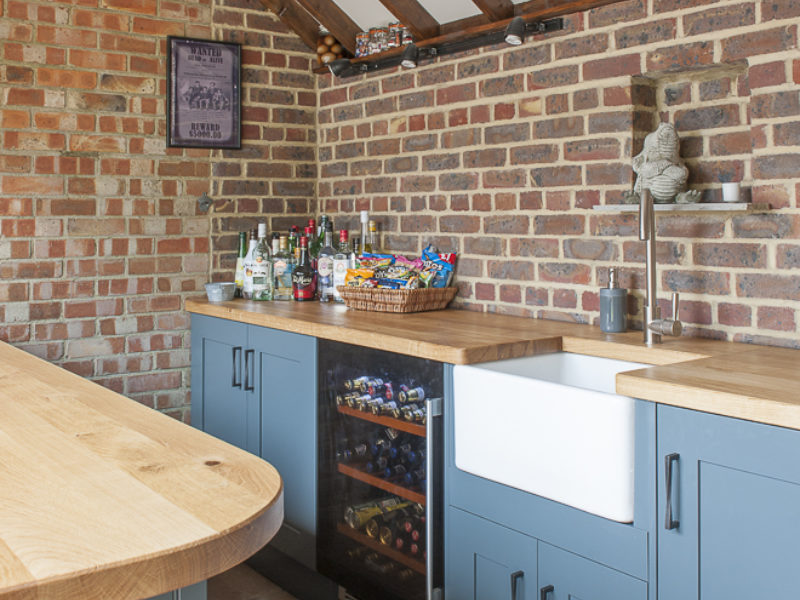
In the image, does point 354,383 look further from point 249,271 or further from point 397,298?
point 249,271

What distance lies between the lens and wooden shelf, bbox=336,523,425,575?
2.32 m

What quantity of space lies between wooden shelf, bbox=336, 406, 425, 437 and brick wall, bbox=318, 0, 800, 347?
0.69 metres

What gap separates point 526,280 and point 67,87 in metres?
1.94

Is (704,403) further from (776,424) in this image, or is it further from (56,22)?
(56,22)

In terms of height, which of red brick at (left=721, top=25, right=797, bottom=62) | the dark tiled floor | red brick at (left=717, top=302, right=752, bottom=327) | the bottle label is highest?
red brick at (left=721, top=25, right=797, bottom=62)

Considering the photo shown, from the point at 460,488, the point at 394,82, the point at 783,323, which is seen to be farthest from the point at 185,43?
the point at 783,323

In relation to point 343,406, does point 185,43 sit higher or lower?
higher

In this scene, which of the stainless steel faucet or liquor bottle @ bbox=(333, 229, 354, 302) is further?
liquor bottle @ bbox=(333, 229, 354, 302)

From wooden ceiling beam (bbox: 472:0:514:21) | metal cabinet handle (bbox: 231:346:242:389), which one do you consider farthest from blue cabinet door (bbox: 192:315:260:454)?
wooden ceiling beam (bbox: 472:0:514:21)

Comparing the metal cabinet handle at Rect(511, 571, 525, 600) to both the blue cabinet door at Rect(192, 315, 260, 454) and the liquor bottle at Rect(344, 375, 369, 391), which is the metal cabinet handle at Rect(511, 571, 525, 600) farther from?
the blue cabinet door at Rect(192, 315, 260, 454)

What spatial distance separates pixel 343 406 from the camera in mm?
2631

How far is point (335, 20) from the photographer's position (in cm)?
351

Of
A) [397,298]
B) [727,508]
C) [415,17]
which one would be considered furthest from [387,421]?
[415,17]

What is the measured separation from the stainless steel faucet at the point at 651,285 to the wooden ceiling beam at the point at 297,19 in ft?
6.76
